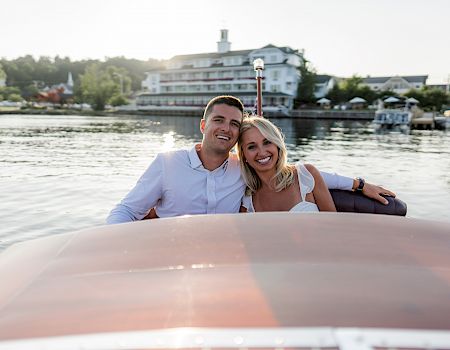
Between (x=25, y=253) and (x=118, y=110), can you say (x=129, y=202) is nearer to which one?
(x=25, y=253)

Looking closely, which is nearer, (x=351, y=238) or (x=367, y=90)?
(x=351, y=238)

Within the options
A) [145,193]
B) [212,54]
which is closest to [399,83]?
[212,54]

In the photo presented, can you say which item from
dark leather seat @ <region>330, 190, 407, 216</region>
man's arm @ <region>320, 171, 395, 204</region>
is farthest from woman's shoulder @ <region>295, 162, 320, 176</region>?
dark leather seat @ <region>330, 190, 407, 216</region>

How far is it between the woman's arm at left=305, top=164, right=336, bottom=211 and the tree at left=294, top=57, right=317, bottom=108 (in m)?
57.7

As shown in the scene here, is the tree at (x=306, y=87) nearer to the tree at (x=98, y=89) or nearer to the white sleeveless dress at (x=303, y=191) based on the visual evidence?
the tree at (x=98, y=89)

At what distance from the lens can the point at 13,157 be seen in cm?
1673

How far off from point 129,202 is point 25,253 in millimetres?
1275

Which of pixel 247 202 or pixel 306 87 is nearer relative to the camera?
pixel 247 202

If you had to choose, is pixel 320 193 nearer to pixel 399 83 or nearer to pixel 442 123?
pixel 442 123

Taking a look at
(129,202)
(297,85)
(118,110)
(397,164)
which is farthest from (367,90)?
(129,202)

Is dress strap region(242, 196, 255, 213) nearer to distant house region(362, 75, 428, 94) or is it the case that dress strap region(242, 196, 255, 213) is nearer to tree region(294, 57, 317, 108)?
tree region(294, 57, 317, 108)

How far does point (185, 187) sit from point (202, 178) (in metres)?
0.14

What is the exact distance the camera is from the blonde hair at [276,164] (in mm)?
3156

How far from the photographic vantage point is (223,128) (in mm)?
3230
